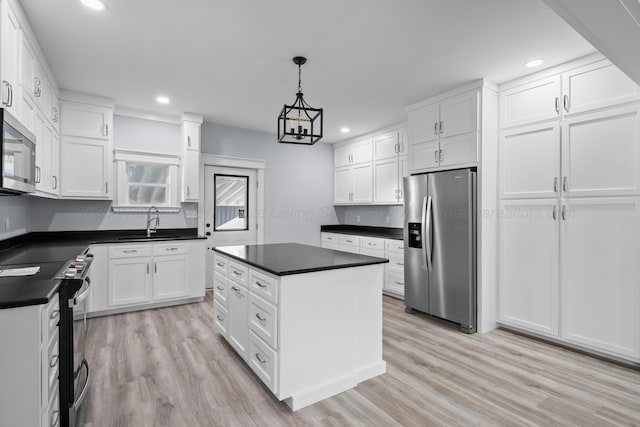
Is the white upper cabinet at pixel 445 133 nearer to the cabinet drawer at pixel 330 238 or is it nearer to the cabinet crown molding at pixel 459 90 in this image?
the cabinet crown molding at pixel 459 90

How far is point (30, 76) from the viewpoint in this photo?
2.50 m

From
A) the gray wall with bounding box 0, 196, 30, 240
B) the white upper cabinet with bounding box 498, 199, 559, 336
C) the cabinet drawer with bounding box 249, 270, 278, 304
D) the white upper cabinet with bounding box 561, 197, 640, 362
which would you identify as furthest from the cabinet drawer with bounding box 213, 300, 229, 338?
the white upper cabinet with bounding box 561, 197, 640, 362

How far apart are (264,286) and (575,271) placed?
2.68 m

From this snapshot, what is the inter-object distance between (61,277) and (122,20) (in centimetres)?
180

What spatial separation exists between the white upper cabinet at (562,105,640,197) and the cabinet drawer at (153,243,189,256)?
166 inches

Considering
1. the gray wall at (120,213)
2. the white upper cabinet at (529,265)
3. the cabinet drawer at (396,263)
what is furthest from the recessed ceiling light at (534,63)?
the gray wall at (120,213)

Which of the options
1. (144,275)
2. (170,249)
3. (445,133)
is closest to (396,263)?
(445,133)

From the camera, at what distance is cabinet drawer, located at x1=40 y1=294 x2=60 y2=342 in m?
1.41

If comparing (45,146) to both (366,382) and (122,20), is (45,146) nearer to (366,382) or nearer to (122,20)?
(122,20)

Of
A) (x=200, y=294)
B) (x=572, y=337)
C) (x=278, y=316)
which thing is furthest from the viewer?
(x=200, y=294)

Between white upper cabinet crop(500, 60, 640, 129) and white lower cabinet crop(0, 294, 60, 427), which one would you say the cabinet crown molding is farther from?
white lower cabinet crop(0, 294, 60, 427)

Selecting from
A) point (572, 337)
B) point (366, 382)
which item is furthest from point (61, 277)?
point (572, 337)

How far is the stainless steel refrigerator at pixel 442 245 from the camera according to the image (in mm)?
3369

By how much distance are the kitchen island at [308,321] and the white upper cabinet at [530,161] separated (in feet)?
6.10
